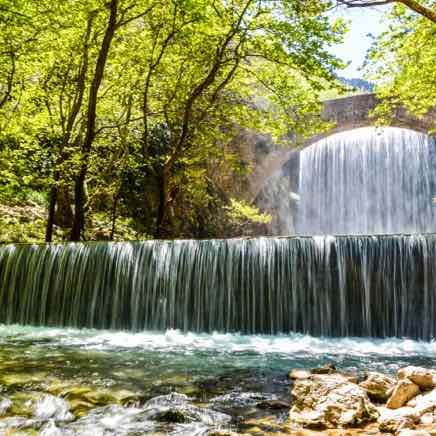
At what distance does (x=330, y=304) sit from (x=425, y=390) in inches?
149

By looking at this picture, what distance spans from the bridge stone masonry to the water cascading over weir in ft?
29.4

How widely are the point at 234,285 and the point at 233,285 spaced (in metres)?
0.02

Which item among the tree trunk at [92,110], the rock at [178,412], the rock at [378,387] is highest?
the tree trunk at [92,110]

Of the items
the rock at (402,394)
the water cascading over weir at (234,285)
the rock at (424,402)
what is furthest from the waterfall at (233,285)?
the rock at (424,402)

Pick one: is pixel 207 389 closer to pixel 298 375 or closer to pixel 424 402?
pixel 298 375

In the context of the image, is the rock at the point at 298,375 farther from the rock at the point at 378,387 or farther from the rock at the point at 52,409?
the rock at the point at 52,409

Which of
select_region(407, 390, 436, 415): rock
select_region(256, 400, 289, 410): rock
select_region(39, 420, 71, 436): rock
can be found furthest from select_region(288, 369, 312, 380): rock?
select_region(39, 420, 71, 436): rock

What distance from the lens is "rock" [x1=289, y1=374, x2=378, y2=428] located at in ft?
9.46

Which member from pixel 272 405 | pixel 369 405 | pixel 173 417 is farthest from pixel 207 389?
pixel 369 405

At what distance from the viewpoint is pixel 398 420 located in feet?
9.08

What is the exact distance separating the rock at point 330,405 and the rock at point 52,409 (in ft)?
5.06

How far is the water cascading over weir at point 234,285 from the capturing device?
6.96 metres

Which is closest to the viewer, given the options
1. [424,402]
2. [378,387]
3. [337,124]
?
[424,402]

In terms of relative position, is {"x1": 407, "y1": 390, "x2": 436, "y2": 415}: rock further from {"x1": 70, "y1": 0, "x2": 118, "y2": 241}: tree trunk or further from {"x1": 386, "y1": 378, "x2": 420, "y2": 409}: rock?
{"x1": 70, "y1": 0, "x2": 118, "y2": 241}: tree trunk
